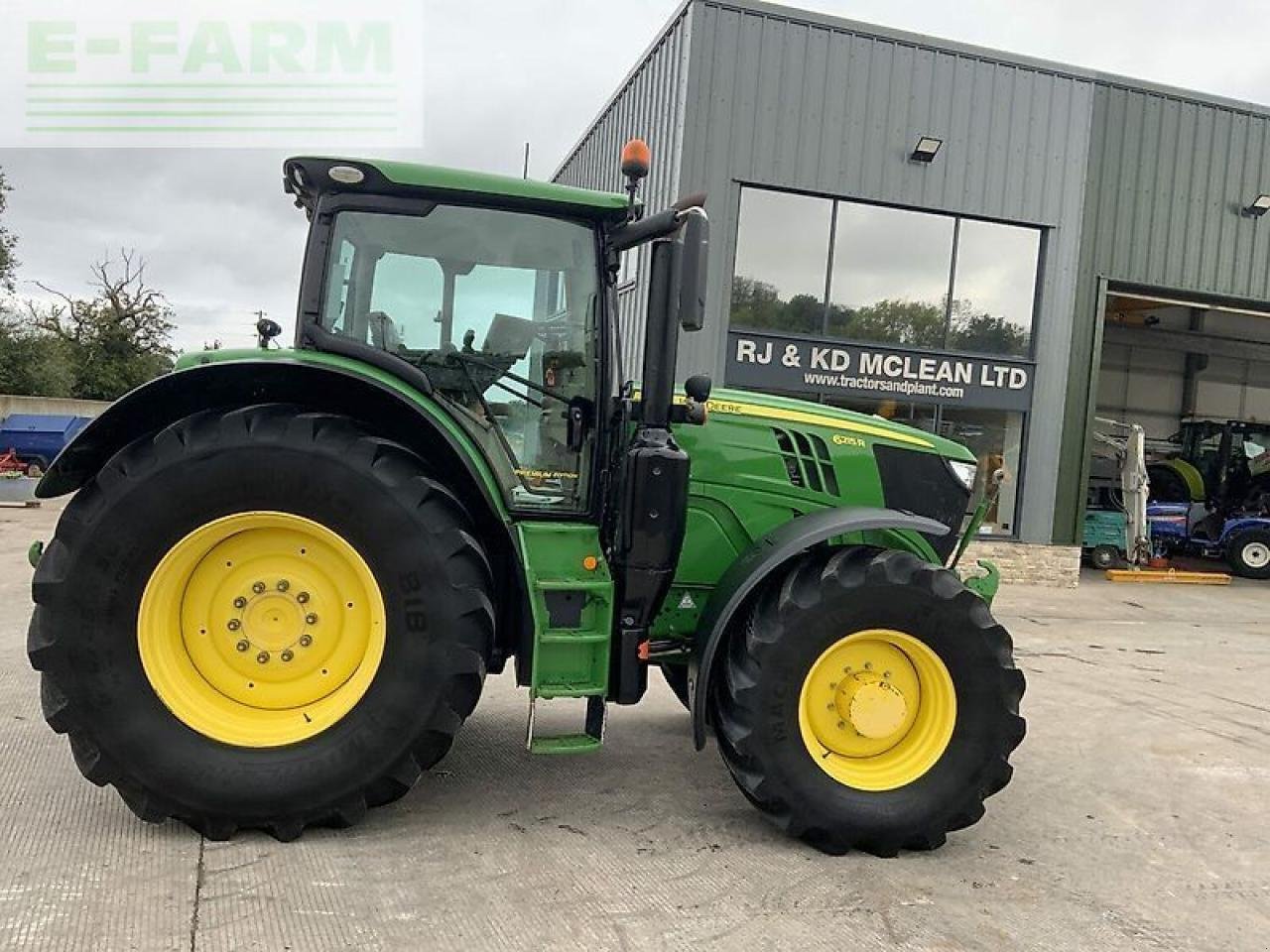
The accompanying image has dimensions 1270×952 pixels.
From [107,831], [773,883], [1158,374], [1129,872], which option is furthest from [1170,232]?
[107,831]

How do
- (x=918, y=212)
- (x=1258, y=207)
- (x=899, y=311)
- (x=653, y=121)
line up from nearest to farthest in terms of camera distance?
(x=653, y=121) → (x=918, y=212) → (x=899, y=311) → (x=1258, y=207)

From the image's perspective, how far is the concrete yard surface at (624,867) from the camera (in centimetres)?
266

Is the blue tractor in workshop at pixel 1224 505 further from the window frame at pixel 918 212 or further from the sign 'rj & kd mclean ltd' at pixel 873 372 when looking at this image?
the window frame at pixel 918 212

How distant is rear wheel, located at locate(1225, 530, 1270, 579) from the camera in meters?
14.9

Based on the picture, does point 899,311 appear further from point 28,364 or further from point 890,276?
point 28,364

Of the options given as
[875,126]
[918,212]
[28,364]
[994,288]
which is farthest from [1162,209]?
[28,364]

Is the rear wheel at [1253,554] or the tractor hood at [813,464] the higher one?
the tractor hood at [813,464]

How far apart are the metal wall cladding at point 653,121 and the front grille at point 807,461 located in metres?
4.51

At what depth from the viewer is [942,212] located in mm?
11328

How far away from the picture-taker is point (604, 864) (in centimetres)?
312

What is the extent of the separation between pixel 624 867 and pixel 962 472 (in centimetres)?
232

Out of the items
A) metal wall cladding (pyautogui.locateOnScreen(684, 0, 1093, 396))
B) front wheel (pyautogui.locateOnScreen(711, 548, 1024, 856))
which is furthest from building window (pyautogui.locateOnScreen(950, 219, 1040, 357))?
front wheel (pyautogui.locateOnScreen(711, 548, 1024, 856))

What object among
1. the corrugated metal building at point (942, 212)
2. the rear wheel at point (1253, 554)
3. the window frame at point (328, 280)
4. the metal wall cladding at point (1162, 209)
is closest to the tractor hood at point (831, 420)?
the window frame at point (328, 280)

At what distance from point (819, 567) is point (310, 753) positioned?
75.3 inches
